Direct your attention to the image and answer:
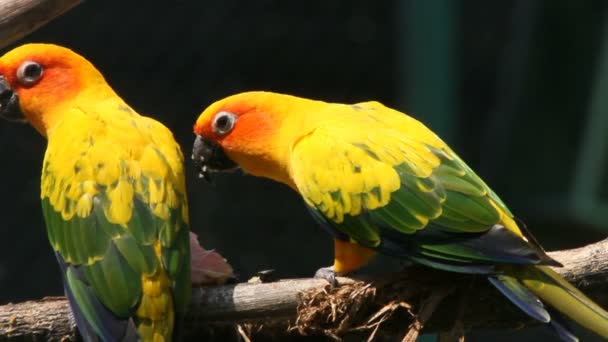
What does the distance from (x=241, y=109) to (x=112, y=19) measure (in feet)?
8.68

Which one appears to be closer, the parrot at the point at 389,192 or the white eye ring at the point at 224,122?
the parrot at the point at 389,192

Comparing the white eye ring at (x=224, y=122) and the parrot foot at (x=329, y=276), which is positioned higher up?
the white eye ring at (x=224, y=122)

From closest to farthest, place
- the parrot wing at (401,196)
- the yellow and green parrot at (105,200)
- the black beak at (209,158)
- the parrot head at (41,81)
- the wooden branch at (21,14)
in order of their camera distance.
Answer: the yellow and green parrot at (105,200), the parrot wing at (401,196), the wooden branch at (21,14), the parrot head at (41,81), the black beak at (209,158)

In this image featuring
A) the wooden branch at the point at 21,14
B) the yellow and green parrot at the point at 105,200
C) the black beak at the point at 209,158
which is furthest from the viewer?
the black beak at the point at 209,158

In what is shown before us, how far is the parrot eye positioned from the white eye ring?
58cm

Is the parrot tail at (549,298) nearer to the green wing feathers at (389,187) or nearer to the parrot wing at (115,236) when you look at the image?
Answer: the green wing feathers at (389,187)

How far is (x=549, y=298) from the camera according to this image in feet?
10.6

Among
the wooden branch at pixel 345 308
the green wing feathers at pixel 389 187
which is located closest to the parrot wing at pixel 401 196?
the green wing feathers at pixel 389 187

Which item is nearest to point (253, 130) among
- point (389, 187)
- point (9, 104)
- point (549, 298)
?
point (389, 187)

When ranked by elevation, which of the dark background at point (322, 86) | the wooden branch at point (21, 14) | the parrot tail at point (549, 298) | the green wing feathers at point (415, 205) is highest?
the wooden branch at point (21, 14)

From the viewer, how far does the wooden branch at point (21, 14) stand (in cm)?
363

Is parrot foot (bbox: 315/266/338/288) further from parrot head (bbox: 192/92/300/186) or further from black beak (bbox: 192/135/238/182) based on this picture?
black beak (bbox: 192/135/238/182)

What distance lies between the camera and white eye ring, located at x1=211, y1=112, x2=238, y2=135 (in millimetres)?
3869

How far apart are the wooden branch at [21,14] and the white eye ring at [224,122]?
0.61 m
